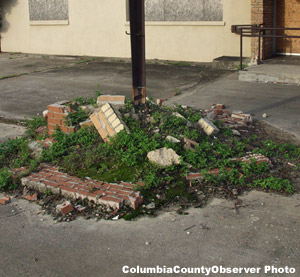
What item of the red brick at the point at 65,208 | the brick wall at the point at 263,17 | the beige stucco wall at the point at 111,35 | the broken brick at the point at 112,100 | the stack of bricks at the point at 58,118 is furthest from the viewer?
the beige stucco wall at the point at 111,35

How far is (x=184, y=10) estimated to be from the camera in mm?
13453

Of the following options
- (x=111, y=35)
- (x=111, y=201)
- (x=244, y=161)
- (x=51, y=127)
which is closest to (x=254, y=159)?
(x=244, y=161)

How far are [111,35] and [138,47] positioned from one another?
8.64 meters

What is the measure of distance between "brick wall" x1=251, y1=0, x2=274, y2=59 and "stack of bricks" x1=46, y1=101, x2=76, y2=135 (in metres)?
→ 6.94

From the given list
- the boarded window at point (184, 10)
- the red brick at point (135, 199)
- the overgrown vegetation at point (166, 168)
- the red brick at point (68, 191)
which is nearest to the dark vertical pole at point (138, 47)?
the overgrown vegetation at point (166, 168)

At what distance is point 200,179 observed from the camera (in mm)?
5188

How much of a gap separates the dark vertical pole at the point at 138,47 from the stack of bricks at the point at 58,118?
1.05 meters

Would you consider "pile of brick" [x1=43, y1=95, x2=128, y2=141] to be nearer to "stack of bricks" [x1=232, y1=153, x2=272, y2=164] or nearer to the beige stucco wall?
"stack of bricks" [x1=232, y1=153, x2=272, y2=164]

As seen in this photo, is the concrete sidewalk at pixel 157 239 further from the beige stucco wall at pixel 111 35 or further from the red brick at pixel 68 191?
the beige stucco wall at pixel 111 35

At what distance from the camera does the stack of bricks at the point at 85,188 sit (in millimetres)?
4723

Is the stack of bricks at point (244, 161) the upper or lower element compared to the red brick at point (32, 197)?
upper

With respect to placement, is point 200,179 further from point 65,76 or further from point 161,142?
point 65,76

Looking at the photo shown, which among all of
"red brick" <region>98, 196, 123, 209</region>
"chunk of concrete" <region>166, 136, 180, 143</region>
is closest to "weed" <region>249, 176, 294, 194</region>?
"chunk of concrete" <region>166, 136, 180, 143</region>

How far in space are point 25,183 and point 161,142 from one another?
1.70 metres
